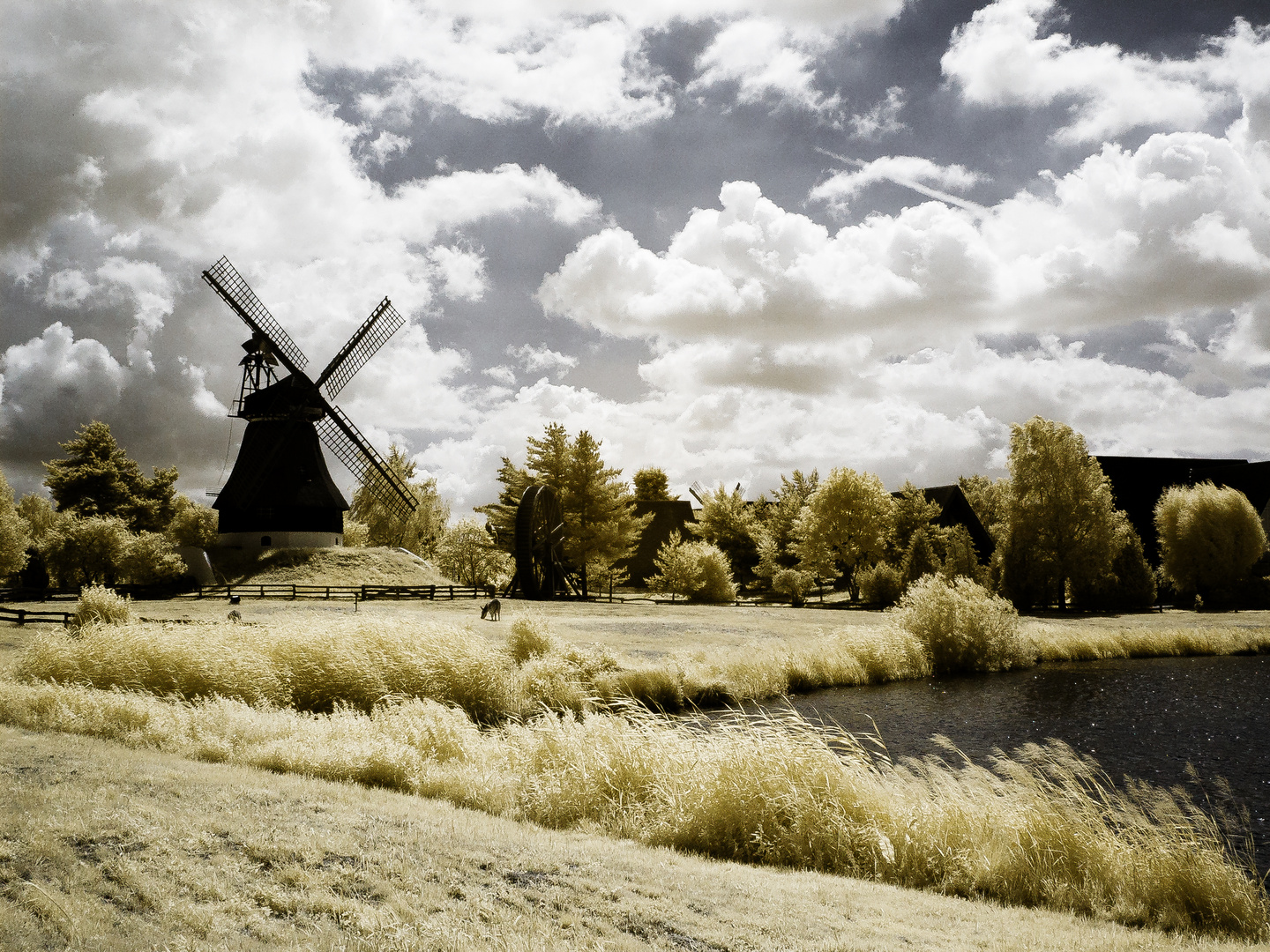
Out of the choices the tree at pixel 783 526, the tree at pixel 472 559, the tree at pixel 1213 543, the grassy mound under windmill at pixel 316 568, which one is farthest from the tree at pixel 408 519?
the tree at pixel 1213 543

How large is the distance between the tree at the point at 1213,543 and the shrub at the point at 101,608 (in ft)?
150

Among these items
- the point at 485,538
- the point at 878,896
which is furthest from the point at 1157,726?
the point at 485,538

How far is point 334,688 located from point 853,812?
35.0ft

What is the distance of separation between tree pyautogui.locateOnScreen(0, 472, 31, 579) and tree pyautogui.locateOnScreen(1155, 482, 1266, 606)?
2259 inches

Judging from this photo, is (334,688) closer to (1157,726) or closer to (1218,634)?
(1157,726)

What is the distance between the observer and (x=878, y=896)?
6668mm

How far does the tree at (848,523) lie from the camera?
45.0 metres

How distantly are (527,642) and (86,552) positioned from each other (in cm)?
2614

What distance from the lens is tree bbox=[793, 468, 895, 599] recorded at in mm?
45000

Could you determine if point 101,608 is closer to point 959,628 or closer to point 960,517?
point 959,628

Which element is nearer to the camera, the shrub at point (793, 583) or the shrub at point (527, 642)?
the shrub at point (527, 642)

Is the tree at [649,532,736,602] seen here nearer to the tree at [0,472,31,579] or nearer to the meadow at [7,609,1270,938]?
the meadow at [7,609,1270,938]

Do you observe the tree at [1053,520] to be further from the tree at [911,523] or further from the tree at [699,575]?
the tree at [699,575]

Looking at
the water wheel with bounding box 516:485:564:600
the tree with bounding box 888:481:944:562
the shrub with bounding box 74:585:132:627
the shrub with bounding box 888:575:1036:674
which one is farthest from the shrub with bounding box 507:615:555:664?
the tree with bounding box 888:481:944:562
